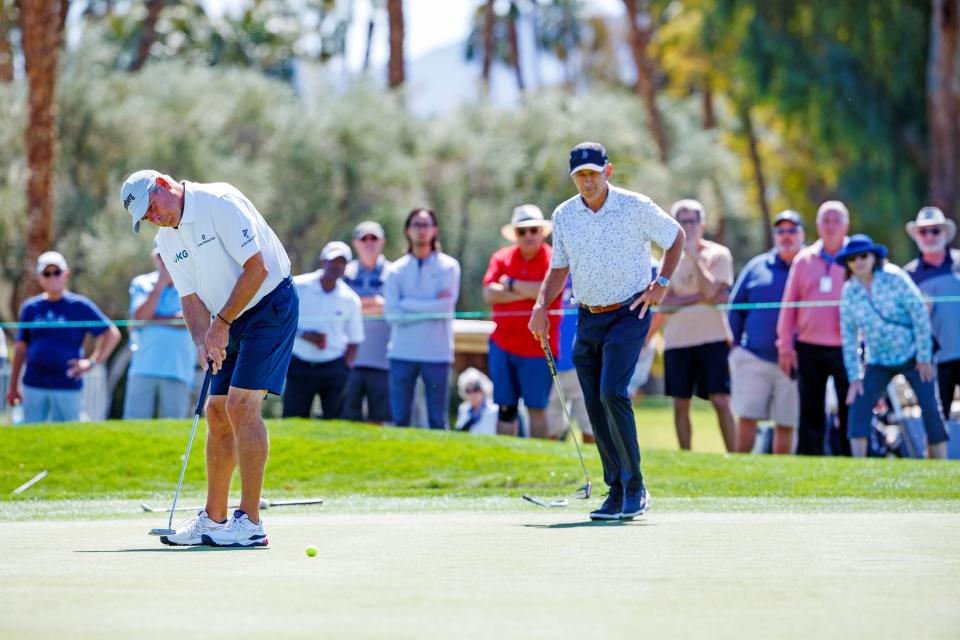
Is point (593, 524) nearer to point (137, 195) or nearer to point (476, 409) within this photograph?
point (137, 195)

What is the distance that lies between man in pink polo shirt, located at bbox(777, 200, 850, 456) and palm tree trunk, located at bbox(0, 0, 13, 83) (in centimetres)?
2028

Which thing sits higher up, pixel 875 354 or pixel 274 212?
pixel 274 212

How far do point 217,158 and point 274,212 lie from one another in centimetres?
146

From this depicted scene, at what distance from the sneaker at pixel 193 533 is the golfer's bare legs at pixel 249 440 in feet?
0.52

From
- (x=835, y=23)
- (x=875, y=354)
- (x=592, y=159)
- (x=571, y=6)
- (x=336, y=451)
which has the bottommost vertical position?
(x=336, y=451)

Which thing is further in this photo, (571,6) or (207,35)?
(571,6)

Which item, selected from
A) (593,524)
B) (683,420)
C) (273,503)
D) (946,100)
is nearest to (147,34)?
(946,100)

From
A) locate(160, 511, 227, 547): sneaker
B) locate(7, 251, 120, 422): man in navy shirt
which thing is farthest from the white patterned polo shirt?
locate(7, 251, 120, 422): man in navy shirt

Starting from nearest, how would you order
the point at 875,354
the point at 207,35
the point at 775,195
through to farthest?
the point at 875,354 < the point at 207,35 < the point at 775,195

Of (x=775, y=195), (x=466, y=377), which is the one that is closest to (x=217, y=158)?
(x=466, y=377)

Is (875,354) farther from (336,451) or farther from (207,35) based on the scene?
(207,35)

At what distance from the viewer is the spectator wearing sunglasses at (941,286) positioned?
1312 cm

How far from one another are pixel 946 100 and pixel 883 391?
1728 centimetres

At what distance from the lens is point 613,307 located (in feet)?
29.3
